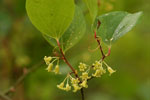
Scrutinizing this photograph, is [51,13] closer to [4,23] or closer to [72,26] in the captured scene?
[72,26]

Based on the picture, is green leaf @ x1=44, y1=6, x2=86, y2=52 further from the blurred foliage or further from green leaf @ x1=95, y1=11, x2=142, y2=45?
the blurred foliage

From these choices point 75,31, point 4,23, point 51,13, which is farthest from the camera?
point 4,23

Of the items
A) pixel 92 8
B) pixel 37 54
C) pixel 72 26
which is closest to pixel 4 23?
pixel 37 54

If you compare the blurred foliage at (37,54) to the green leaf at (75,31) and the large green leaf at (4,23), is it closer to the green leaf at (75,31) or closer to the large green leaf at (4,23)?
the large green leaf at (4,23)

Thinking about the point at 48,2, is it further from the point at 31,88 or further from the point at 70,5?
the point at 31,88

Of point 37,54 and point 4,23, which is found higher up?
point 4,23

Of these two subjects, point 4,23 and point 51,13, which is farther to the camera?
point 4,23

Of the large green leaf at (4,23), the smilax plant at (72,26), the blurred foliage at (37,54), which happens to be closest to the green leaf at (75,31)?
the smilax plant at (72,26)

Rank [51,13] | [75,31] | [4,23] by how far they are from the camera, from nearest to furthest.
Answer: [51,13], [75,31], [4,23]
